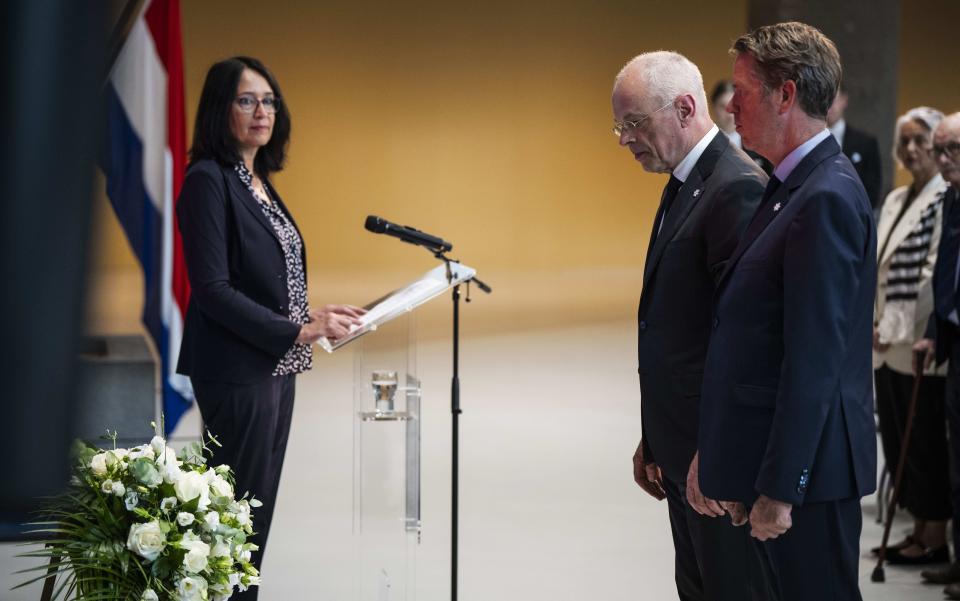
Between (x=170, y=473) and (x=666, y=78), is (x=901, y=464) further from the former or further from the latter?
(x=170, y=473)

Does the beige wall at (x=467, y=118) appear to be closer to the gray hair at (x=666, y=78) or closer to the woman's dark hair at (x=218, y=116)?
the woman's dark hair at (x=218, y=116)

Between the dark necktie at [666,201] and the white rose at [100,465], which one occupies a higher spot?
the dark necktie at [666,201]

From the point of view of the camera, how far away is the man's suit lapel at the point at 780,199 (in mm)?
1915

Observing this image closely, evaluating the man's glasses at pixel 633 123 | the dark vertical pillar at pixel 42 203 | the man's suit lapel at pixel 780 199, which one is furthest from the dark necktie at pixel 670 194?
the dark vertical pillar at pixel 42 203

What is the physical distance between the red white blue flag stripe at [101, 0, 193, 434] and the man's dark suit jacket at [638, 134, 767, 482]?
11.9 ft

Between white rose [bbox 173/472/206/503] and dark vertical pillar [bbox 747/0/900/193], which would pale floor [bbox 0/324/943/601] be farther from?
dark vertical pillar [bbox 747/0/900/193]

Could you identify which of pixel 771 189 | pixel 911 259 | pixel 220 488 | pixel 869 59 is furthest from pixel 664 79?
pixel 869 59

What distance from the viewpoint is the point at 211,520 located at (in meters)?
1.66

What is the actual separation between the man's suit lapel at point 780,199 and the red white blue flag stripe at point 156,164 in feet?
12.9

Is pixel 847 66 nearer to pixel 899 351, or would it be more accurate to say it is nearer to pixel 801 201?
pixel 899 351

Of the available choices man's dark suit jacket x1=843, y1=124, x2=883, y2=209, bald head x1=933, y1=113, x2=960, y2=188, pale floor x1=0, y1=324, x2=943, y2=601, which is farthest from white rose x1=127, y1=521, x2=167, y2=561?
man's dark suit jacket x1=843, y1=124, x2=883, y2=209

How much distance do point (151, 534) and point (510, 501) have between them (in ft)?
12.1

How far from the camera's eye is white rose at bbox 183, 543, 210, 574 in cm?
157

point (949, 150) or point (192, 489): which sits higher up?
point (949, 150)
